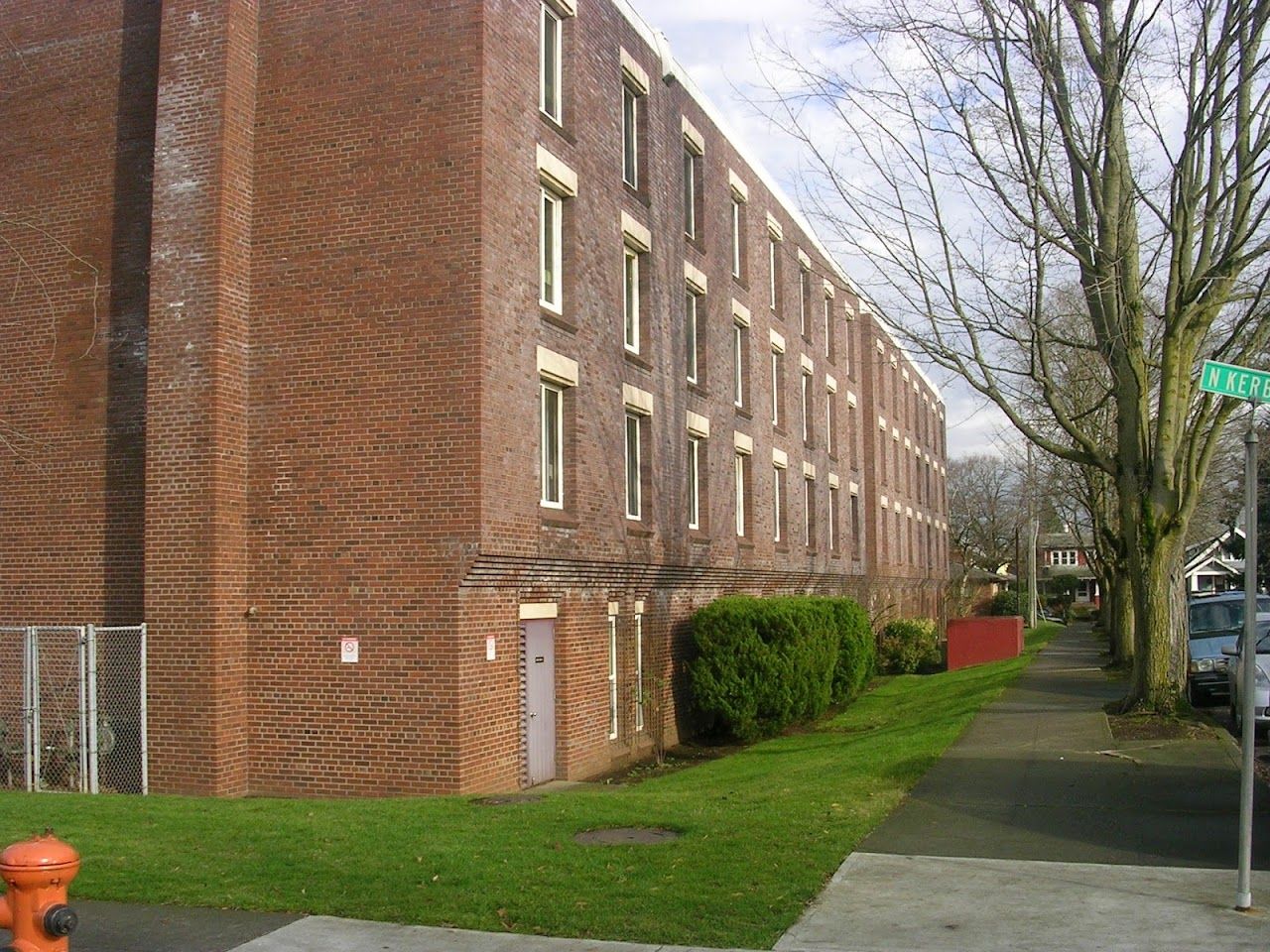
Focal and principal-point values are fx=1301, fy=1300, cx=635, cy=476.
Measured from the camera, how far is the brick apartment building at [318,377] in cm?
1442

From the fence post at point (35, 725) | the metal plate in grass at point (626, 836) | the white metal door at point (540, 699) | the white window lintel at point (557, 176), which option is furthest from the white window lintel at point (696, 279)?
the metal plate in grass at point (626, 836)

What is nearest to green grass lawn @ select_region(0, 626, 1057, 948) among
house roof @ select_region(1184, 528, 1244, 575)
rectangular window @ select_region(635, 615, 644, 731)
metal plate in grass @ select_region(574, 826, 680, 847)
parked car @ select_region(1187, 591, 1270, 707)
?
metal plate in grass @ select_region(574, 826, 680, 847)

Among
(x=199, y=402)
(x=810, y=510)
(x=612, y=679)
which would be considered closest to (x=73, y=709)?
(x=199, y=402)

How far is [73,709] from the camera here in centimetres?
1543

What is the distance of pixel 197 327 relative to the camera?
14.8 meters

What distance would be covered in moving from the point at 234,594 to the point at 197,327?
3067mm

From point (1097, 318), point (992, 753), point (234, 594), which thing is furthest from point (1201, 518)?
point (234, 594)

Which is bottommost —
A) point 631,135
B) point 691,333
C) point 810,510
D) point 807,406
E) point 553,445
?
point 810,510

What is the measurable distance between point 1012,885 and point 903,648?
30.4 meters

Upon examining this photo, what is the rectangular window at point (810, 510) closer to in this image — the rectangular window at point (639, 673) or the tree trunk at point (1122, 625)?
the tree trunk at point (1122, 625)

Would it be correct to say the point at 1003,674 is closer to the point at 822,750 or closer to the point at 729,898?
the point at 822,750

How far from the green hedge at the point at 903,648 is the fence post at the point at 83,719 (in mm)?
27398

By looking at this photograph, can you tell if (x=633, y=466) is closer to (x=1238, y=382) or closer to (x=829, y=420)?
(x=1238, y=382)

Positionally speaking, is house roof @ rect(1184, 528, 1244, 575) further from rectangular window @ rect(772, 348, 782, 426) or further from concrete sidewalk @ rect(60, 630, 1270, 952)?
concrete sidewalk @ rect(60, 630, 1270, 952)
